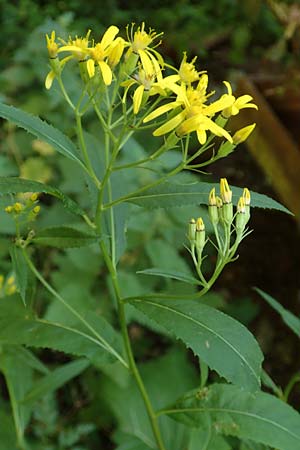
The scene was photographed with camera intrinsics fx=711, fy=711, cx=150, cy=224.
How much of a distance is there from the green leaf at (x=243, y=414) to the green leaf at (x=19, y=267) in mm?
206

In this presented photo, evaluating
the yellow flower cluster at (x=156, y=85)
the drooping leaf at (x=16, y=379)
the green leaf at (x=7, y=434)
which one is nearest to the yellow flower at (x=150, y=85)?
the yellow flower cluster at (x=156, y=85)

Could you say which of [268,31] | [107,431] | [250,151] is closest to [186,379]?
[107,431]

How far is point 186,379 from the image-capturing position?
137 cm

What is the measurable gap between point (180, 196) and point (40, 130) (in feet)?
0.45

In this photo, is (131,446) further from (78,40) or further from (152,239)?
(152,239)

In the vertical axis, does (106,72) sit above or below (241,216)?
above

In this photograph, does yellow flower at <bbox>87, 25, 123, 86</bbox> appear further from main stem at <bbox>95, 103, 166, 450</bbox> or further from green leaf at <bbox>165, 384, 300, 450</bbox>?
green leaf at <bbox>165, 384, 300, 450</bbox>

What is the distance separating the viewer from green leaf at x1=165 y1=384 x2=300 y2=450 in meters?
0.66

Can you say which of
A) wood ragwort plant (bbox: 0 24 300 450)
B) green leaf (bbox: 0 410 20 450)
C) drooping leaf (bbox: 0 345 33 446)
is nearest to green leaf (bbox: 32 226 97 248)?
wood ragwort plant (bbox: 0 24 300 450)

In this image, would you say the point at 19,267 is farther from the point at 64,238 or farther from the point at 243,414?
the point at 243,414

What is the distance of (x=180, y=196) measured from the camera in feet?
2.08

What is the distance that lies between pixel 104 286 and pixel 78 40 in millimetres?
775

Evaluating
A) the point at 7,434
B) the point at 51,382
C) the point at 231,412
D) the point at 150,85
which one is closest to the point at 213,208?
the point at 150,85

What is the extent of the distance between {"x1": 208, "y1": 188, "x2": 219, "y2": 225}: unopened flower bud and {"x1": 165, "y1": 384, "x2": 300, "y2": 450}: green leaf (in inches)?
7.8
